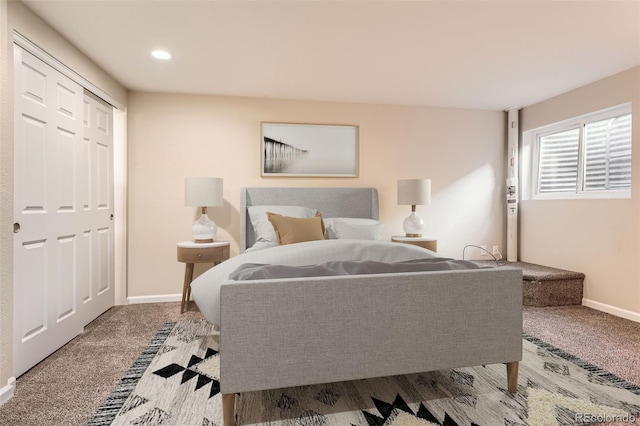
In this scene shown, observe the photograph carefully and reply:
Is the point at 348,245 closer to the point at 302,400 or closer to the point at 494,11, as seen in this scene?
the point at 302,400

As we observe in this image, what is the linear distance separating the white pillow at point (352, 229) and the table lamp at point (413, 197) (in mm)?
537

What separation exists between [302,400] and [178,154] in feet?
9.61

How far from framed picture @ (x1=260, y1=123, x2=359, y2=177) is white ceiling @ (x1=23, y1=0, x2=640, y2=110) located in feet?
1.45

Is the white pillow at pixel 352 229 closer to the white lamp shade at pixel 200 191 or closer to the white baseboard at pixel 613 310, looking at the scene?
the white lamp shade at pixel 200 191

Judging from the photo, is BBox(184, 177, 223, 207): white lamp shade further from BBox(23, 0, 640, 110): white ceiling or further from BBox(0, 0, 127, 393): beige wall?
BBox(0, 0, 127, 393): beige wall

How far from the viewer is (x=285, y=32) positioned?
2.40 m

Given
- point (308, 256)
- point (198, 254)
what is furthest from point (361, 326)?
point (198, 254)

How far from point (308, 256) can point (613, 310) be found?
3138 mm

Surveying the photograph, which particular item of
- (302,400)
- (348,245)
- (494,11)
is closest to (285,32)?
(494,11)

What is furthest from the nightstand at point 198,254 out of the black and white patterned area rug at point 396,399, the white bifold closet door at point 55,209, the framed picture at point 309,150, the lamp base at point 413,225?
the lamp base at point 413,225

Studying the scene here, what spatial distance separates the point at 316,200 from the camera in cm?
386

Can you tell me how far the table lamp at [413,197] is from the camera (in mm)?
3789

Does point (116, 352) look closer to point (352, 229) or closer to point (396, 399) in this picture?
point (396, 399)

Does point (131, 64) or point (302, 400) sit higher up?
point (131, 64)
